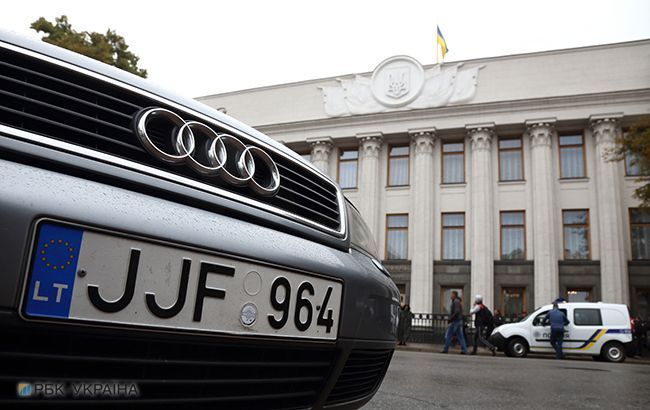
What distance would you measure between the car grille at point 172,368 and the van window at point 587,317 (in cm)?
1439

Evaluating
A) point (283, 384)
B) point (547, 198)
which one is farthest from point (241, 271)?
point (547, 198)

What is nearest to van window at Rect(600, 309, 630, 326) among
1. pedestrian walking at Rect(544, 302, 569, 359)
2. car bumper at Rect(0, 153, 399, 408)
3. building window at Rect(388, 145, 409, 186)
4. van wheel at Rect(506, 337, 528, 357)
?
pedestrian walking at Rect(544, 302, 569, 359)

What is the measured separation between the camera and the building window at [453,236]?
24.7 metres

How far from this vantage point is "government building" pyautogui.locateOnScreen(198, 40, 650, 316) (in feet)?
74.1

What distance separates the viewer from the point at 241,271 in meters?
1.27

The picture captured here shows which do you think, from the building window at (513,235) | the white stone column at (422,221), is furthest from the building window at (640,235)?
the white stone column at (422,221)

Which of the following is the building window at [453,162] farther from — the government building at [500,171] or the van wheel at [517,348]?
the van wheel at [517,348]

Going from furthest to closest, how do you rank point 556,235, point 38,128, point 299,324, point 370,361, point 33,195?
point 556,235, point 370,361, point 299,324, point 38,128, point 33,195

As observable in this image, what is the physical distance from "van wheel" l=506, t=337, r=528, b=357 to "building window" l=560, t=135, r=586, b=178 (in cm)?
1198

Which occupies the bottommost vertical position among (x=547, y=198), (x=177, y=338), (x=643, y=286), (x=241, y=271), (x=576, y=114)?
(x=177, y=338)

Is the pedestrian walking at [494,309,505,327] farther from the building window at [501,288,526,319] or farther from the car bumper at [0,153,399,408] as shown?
the car bumper at [0,153,399,408]

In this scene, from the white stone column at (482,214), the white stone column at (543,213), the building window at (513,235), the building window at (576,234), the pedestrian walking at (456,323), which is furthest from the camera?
the building window at (513,235)

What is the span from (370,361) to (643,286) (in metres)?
23.9

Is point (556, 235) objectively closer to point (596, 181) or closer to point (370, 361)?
point (596, 181)
